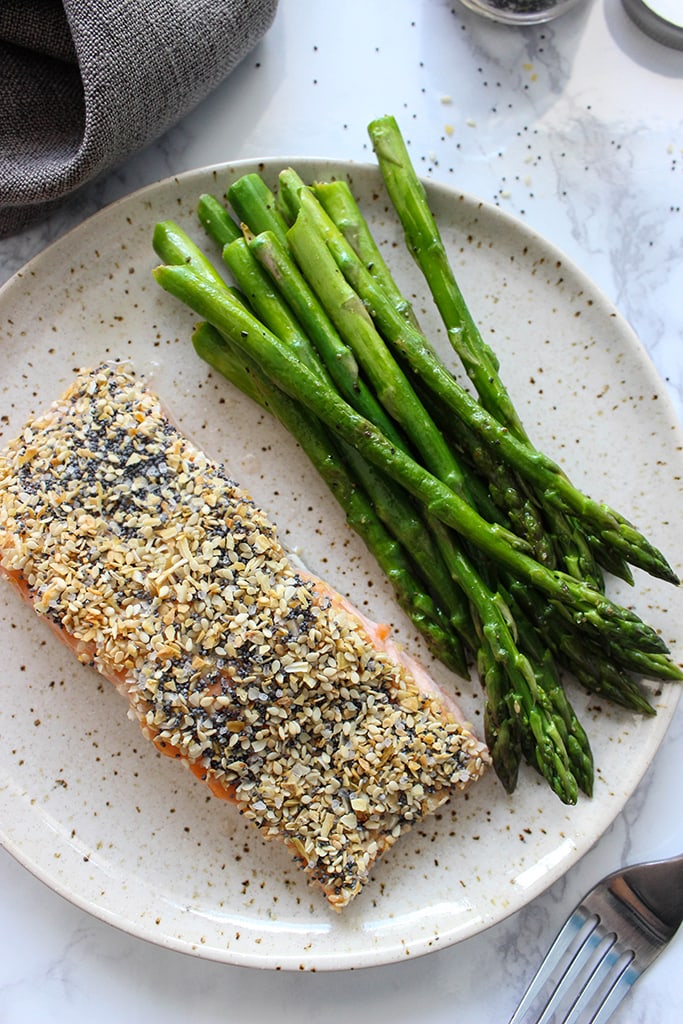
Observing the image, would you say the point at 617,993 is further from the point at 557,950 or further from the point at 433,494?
the point at 433,494

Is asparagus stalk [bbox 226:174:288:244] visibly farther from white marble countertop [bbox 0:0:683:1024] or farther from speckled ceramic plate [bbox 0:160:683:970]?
white marble countertop [bbox 0:0:683:1024]

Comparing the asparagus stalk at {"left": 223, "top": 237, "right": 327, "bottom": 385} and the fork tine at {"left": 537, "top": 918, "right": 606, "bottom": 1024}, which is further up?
the asparagus stalk at {"left": 223, "top": 237, "right": 327, "bottom": 385}

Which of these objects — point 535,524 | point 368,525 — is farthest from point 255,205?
point 535,524

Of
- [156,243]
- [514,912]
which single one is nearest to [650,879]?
[514,912]

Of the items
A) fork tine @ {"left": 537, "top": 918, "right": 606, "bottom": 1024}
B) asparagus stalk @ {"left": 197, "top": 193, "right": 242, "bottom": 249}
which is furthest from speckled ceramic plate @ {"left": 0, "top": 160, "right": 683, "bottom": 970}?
fork tine @ {"left": 537, "top": 918, "right": 606, "bottom": 1024}

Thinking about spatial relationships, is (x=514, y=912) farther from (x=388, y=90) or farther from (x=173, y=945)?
(x=388, y=90)

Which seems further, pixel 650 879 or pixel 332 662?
pixel 650 879

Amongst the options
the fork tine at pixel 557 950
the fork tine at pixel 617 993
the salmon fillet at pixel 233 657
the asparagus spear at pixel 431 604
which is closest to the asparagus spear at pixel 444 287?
the asparagus spear at pixel 431 604
